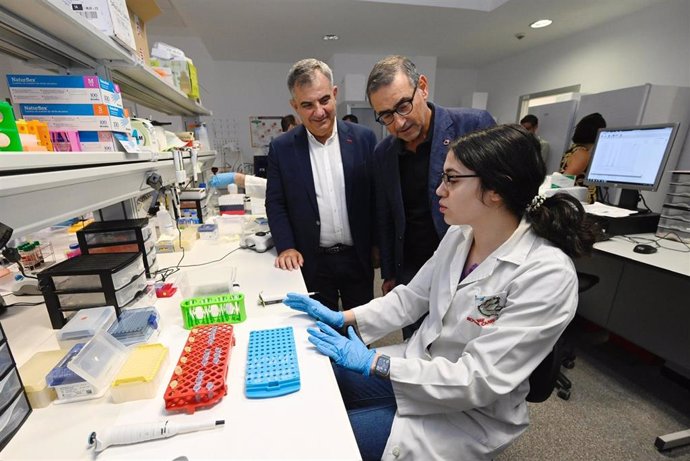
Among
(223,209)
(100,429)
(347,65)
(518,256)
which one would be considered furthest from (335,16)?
(100,429)

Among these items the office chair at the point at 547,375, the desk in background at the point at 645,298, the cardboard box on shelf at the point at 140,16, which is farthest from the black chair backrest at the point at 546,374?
the cardboard box on shelf at the point at 140,16

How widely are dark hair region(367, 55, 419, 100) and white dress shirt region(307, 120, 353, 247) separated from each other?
39 cm

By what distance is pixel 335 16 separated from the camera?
11.5ft

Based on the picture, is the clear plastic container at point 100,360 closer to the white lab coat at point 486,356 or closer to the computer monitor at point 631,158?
the white lab coat at point 486,356

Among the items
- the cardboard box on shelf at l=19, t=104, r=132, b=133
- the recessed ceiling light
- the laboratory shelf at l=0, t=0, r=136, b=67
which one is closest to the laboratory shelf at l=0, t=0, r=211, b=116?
the laboratory shelf at l=0, t=0, r=136, b=67

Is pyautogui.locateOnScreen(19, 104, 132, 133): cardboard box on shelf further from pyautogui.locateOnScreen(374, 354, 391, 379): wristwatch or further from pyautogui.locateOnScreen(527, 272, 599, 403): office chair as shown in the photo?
pyautogui.locateOnScreen(527, 272, 599, 403): office chair

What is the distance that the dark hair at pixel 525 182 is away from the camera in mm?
841

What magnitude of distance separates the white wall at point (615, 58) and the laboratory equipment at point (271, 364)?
466 cm

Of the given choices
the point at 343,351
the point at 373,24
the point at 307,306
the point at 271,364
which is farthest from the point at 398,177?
the point at 373,24

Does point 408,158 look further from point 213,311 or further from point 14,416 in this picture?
point 14,416

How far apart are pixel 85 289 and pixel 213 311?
1.29ft

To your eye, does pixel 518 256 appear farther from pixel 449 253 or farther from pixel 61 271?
pixel 61 271

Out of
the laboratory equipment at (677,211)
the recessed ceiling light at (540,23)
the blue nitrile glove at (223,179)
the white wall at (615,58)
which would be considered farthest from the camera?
the recessed ceiling light at (540,23)

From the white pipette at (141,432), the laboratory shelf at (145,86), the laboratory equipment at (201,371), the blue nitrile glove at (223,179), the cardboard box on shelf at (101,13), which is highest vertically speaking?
the cardboard box on shelf at (101,13)
